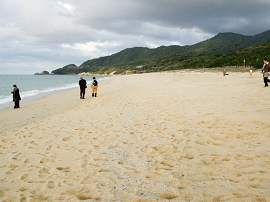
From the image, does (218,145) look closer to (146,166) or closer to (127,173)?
(146,166)

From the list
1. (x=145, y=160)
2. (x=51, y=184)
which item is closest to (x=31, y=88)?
(x=51, y=184)

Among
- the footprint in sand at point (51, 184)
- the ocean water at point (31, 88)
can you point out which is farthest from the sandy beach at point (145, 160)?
the ocean water at point (31, 88)

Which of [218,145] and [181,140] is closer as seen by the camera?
[218,145]

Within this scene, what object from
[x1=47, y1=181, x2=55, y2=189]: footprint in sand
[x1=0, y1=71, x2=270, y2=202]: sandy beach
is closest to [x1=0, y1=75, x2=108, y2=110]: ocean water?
[x1=0, y1=71, x2=270, y2=202]: sandy beach

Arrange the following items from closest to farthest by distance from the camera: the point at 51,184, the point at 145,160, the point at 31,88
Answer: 1. the point at 51,184
2. the point at 145,160
3. the point at 31,88

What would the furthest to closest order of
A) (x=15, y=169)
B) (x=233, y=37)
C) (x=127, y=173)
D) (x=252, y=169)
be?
(x=233, y=37) → (x=15, y=169) → (x=127, y=173) → (x=252, y=169)

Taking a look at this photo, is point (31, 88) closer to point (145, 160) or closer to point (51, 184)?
point (51, 184)

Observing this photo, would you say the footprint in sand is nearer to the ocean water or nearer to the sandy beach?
the sandy beach

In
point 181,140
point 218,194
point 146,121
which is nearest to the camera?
point 218,194

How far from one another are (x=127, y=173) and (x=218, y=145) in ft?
8.24

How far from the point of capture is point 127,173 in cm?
385

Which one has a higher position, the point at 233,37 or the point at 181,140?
the point at 233,37

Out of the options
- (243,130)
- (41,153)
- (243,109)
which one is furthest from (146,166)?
(243,109)

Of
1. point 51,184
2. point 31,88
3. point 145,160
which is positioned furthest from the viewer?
point 31,88
